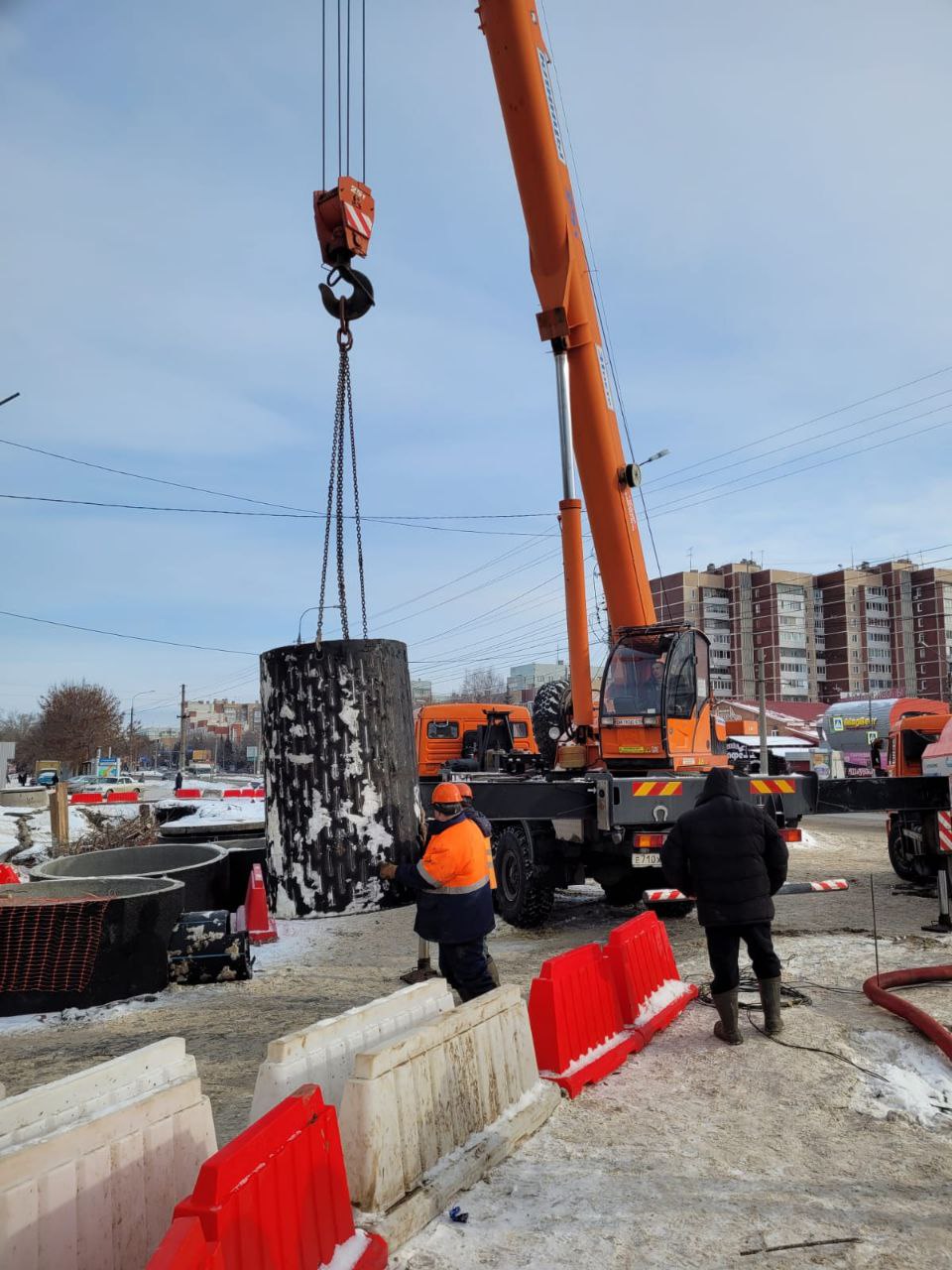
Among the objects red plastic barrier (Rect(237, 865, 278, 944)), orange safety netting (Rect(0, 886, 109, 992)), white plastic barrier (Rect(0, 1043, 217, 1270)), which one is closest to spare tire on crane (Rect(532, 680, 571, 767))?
red plastic barrier (Rect(237, 865, 278, 944))

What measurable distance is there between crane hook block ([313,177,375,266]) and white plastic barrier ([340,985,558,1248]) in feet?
14.1

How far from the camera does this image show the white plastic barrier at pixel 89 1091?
2.54 metres

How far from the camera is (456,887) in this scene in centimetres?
546

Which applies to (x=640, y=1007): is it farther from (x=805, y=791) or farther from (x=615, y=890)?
(x=615, y=890)

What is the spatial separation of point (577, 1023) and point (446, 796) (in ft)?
5.01

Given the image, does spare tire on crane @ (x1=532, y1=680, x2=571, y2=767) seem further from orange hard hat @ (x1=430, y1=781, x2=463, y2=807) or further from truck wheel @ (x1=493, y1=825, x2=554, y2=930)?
orange hard hat @ (x1=430, y1=781, x2=463, y2=807)

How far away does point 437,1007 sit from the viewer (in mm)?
4359

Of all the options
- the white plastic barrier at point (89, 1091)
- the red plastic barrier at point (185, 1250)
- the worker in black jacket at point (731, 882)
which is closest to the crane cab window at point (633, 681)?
the worker in black jacket at point (731, 882)

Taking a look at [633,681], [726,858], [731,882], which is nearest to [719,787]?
[726,858]

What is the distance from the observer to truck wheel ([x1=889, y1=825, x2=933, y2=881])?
1155 cm

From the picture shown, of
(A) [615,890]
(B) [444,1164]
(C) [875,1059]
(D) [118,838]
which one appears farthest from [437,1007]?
(D) [118,838]

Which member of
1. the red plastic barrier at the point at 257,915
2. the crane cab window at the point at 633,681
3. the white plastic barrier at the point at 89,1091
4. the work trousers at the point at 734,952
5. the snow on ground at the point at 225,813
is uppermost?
the crane cab window at the point at 633,681

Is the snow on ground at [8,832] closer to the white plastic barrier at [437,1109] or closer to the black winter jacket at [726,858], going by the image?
the black winter jacket at [726,858]

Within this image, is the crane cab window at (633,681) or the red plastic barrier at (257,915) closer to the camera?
the red plastic barrier at (257,915)
